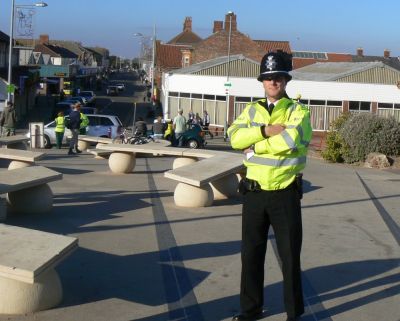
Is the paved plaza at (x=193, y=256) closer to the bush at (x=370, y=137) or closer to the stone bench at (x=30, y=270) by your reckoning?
the stone bench at (x=30, y=270)

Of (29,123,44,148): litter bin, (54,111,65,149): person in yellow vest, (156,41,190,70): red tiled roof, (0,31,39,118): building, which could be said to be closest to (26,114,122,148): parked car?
(29,123,44,148): litter bin

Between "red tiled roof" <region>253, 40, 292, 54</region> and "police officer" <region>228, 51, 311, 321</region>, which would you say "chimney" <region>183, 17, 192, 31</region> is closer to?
"red tiled roof" <region>253, 40, 292, 54</region>

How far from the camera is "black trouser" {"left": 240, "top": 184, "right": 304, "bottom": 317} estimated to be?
4926mm

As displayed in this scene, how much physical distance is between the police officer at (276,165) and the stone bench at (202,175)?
200 inches

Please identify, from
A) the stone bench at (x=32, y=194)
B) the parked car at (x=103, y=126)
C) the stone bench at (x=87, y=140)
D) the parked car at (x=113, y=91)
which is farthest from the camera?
the parked car at (x=113, y=91)

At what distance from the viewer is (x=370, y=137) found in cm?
2183

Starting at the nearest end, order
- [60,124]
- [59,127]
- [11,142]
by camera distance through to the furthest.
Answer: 1. [11,142]
2. [60,124]
3. [59,127]

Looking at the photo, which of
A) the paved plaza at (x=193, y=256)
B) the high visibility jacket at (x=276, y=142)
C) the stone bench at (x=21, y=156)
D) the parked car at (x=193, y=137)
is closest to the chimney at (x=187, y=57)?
the parked car at (x=193, y=137)

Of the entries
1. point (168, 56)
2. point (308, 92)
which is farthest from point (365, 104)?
point (168, 56)

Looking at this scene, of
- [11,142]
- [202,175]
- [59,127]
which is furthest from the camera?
[59,127]

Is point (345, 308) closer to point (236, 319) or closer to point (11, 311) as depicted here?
point (236, 319)

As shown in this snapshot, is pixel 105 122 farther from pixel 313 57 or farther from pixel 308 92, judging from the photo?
pixel 313 57

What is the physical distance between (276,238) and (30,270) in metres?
1.82

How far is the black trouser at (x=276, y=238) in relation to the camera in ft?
16.2
